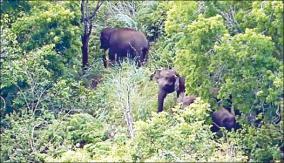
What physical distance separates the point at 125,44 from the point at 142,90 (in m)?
2.14

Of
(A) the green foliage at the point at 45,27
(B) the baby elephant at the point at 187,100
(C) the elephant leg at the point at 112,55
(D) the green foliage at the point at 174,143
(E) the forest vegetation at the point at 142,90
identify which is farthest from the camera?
(C) the elephant leg at the point at 112,55

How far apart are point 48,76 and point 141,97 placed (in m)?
1.52

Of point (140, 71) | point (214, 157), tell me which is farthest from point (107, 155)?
point (140, 71)

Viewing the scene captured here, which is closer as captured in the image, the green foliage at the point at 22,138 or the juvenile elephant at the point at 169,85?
the green foliage at the point at 22,138

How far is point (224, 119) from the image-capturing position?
12141 millimetres

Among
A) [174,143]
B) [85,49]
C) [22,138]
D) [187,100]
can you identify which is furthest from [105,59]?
[174,143]

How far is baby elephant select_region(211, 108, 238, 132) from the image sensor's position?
12.1 meters

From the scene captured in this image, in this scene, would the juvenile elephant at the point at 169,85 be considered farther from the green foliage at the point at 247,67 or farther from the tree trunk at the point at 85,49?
the tree trunk at the point at 85,49

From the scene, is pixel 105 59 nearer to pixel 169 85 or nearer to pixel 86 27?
pixel 86 27

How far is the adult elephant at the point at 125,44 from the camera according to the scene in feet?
52.2

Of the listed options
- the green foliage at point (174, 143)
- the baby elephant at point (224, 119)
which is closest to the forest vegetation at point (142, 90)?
the green foliage at point (174, 143)

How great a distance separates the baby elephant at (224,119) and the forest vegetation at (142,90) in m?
0.14

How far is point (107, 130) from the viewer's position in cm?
1254

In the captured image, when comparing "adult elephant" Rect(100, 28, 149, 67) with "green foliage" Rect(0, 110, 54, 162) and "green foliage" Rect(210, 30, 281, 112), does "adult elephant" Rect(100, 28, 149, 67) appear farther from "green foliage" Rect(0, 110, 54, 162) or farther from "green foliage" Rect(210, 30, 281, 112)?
"green foliage" Rect(210, 30, 281, 112)
